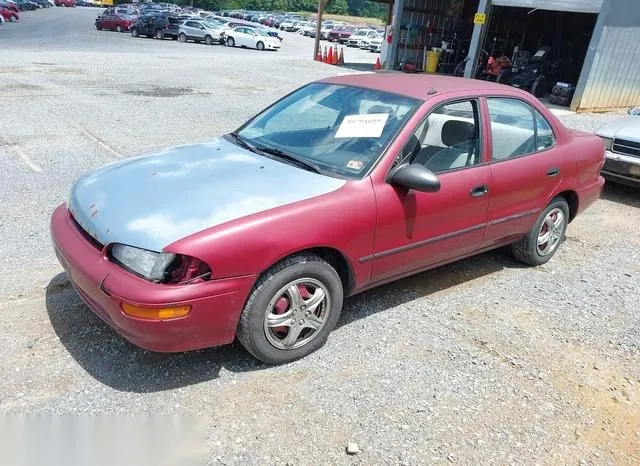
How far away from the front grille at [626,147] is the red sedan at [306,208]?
304 centimetres

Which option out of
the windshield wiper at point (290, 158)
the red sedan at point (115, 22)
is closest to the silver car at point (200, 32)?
the red sedan at point (115, 22)

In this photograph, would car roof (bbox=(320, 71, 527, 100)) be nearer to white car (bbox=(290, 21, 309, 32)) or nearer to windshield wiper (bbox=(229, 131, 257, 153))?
windshield wiper (bbox=(229, 131, 257, 153))

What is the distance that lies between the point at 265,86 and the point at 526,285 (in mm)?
12297

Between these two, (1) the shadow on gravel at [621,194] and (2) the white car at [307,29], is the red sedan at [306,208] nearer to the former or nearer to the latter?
(1) the shadow on gravel at [621,194]

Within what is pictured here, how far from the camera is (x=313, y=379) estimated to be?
3.00 meters

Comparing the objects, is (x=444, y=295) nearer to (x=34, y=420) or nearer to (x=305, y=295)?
(x=305, y=295)

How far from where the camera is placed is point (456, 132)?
12.5 ft

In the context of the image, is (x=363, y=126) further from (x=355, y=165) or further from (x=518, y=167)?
(x=518, y=167)

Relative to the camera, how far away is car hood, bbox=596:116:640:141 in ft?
22.7

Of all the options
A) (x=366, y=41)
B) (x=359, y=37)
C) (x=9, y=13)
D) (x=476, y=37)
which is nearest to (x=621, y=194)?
(x=476, y=37)

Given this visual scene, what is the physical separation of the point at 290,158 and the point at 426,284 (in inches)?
63.3

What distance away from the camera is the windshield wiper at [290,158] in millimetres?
3351

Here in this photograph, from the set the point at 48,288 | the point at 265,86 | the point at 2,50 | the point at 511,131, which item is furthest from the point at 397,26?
the point at 48,288

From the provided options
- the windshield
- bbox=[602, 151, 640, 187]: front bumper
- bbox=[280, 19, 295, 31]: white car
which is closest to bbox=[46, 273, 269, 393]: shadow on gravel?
the windshield
